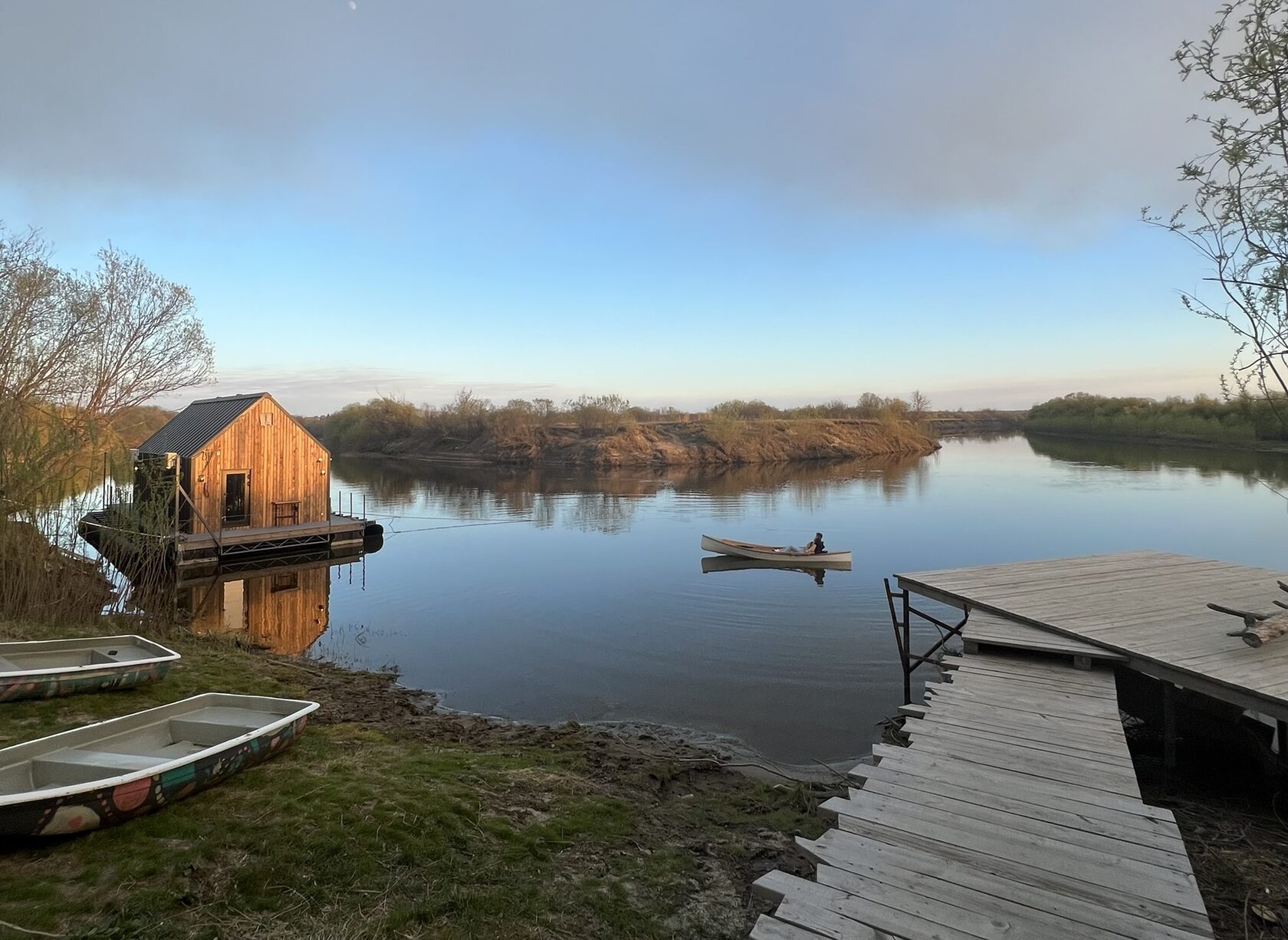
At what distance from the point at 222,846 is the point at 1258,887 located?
314 inches

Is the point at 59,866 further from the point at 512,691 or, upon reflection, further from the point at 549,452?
the point at 549,452

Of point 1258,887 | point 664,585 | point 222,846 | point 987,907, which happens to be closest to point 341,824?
point 222,846

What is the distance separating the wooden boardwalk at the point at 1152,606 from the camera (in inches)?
293

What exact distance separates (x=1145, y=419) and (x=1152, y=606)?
351 feet

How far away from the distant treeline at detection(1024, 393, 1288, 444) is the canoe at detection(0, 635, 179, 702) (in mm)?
70474

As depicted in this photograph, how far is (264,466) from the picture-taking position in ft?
92.4

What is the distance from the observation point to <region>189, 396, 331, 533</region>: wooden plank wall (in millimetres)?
26016

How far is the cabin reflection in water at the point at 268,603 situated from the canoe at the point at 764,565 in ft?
40.8

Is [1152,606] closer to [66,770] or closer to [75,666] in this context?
[66,770]

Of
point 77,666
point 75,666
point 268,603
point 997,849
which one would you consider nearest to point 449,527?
point 268,603

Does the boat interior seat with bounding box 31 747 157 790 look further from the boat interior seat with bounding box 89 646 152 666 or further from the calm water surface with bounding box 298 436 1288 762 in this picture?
the calm water surface with bounding box 298 436 1288 762

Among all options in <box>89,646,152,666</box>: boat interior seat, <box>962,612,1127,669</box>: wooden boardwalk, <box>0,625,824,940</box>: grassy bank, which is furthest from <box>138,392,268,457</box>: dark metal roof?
<box>962,612,1127,669</box>: wooden boardwalk

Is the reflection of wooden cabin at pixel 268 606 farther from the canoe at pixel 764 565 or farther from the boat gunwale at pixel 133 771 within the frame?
the canoe at pixel 764 565

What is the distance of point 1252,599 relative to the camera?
34.3 ft
